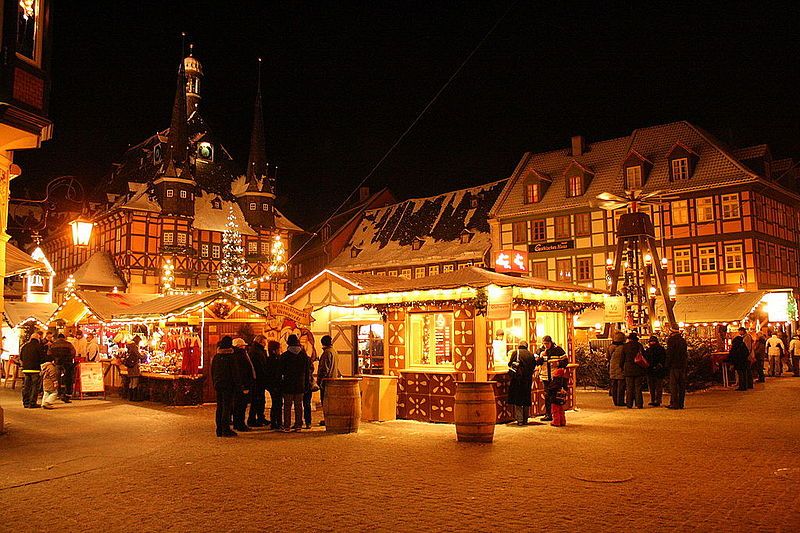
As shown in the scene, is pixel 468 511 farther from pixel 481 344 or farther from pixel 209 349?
pixel 209 349

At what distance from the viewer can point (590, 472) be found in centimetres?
850

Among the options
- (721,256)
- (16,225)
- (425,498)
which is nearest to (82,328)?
(16,225)

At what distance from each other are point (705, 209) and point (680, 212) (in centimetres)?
116

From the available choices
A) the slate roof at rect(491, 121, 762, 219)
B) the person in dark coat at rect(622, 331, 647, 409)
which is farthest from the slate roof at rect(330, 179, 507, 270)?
the person in dark coat at rect(622, 331, 647, 409)

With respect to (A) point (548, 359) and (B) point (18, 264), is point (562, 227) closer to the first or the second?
(A) point (548, 359)

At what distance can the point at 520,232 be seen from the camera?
41250mm

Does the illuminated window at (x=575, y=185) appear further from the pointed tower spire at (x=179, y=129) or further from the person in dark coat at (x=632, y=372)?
the person in dark coat at (x=632, y=372)

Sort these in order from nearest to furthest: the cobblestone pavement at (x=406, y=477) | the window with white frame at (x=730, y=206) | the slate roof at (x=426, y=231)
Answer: the cobblestone pavement at (x=406, y=477) → the window with white frame at (x=730, y=206) → the slate roof at (x=426, y=231)

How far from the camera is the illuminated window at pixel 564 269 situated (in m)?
39.1

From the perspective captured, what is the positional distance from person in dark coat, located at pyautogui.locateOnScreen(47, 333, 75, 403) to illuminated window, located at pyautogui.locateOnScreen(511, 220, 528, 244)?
89.1 feet

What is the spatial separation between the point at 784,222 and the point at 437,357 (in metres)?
30.0

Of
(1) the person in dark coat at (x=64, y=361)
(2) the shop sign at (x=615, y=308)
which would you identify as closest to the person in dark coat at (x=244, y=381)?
(1) the person in dark coat at (x=64, y=361)

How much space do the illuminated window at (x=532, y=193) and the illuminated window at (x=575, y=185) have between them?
1.86m

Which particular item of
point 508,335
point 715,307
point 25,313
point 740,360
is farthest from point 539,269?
point 508,335
